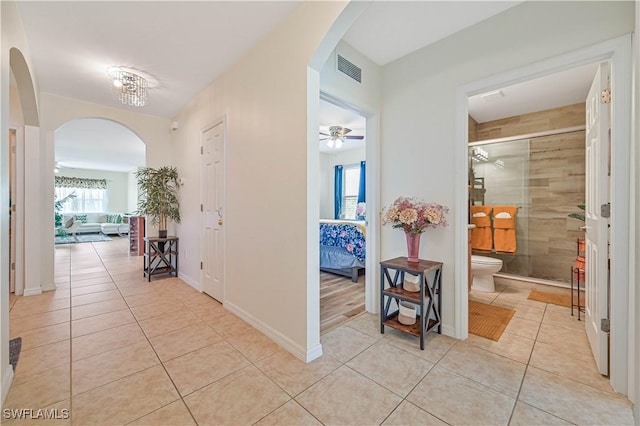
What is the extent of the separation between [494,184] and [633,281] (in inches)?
120

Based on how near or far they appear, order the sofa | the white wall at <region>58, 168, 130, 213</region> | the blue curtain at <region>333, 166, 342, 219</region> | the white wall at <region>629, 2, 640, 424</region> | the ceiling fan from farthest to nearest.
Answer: the white wall at <region>58, 168, 130, 213</region> → the sofa → the blue curtain at <region>333, 166, 342, 219</region> → the ceiling fan → the white wall at <region>629, 2, 640, 424</region>

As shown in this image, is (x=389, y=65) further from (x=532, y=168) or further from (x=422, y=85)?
(x=532, y=168)

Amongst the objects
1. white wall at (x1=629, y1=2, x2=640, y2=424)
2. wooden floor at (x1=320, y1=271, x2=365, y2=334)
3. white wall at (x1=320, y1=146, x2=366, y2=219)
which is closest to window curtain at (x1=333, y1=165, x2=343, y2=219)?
white wall at (x1=320, y1=146, x2=366, y2=219)

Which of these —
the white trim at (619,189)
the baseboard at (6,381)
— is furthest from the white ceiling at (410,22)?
the baseboard at (6,381)

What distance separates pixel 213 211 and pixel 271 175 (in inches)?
51.7

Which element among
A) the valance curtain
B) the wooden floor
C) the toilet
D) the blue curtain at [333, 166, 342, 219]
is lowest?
the wooden floor

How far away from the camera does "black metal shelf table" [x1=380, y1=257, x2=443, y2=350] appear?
201 centimetres

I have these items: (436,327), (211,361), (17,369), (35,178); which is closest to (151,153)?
(35,178)

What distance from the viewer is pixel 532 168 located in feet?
12.8

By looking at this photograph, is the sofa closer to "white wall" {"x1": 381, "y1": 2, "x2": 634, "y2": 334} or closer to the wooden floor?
the wooden floor

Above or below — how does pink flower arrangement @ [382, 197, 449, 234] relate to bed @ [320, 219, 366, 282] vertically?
above

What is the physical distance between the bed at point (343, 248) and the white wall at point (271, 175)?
5.47ft

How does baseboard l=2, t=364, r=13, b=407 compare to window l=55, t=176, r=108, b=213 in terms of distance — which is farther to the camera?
window l=55, t=176, r=108, b=213

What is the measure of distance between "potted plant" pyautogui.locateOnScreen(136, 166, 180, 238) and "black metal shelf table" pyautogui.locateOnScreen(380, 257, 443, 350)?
3377 millimetres
